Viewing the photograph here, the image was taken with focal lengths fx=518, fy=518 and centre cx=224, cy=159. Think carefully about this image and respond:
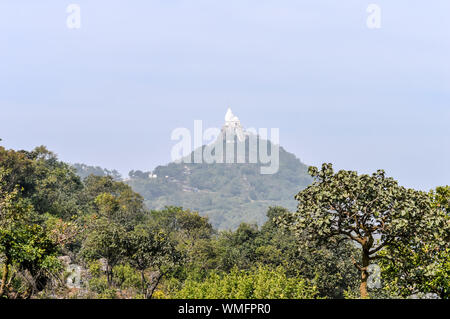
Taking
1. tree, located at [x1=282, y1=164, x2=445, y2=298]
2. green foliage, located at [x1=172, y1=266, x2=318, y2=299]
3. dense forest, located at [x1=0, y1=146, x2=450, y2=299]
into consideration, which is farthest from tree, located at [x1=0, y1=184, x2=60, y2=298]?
tree, located at [x1=282, y1=164, x2=445, y2=298]

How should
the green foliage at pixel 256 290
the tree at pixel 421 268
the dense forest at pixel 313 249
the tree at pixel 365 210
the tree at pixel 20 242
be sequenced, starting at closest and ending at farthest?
the tree at pixel 365 210 < the dense forest at pixel 313 249 < the tree at pixel 421 268 < the tree at pixel 20 242 < the green foliage at pixel 256 290

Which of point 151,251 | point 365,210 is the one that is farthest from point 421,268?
point 151,251

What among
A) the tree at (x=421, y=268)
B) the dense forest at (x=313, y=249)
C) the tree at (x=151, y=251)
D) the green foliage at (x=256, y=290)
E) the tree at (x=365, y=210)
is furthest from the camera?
the tree at (x=151, y=251)

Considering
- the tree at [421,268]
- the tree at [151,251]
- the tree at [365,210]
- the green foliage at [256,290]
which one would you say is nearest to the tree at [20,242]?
the green foliage at [256,290]

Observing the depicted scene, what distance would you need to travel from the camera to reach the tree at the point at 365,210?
16.8 meters

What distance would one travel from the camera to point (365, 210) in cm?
1705

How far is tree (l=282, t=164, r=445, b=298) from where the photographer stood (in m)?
16.8

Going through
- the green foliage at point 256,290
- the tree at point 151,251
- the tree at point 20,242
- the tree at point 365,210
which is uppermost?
the tree at point 365,210

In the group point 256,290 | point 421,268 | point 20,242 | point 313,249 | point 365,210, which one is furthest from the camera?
point 256,290

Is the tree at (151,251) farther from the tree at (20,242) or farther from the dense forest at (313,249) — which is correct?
the tree at (20,242)

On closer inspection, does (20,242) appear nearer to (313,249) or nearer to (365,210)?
(313,249)

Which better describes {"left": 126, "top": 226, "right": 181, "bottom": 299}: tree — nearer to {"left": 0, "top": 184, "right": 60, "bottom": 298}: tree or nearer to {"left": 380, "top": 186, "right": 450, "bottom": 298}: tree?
{"left": 0, "top": 184, "right": 60, "bottom": 298}: tree
